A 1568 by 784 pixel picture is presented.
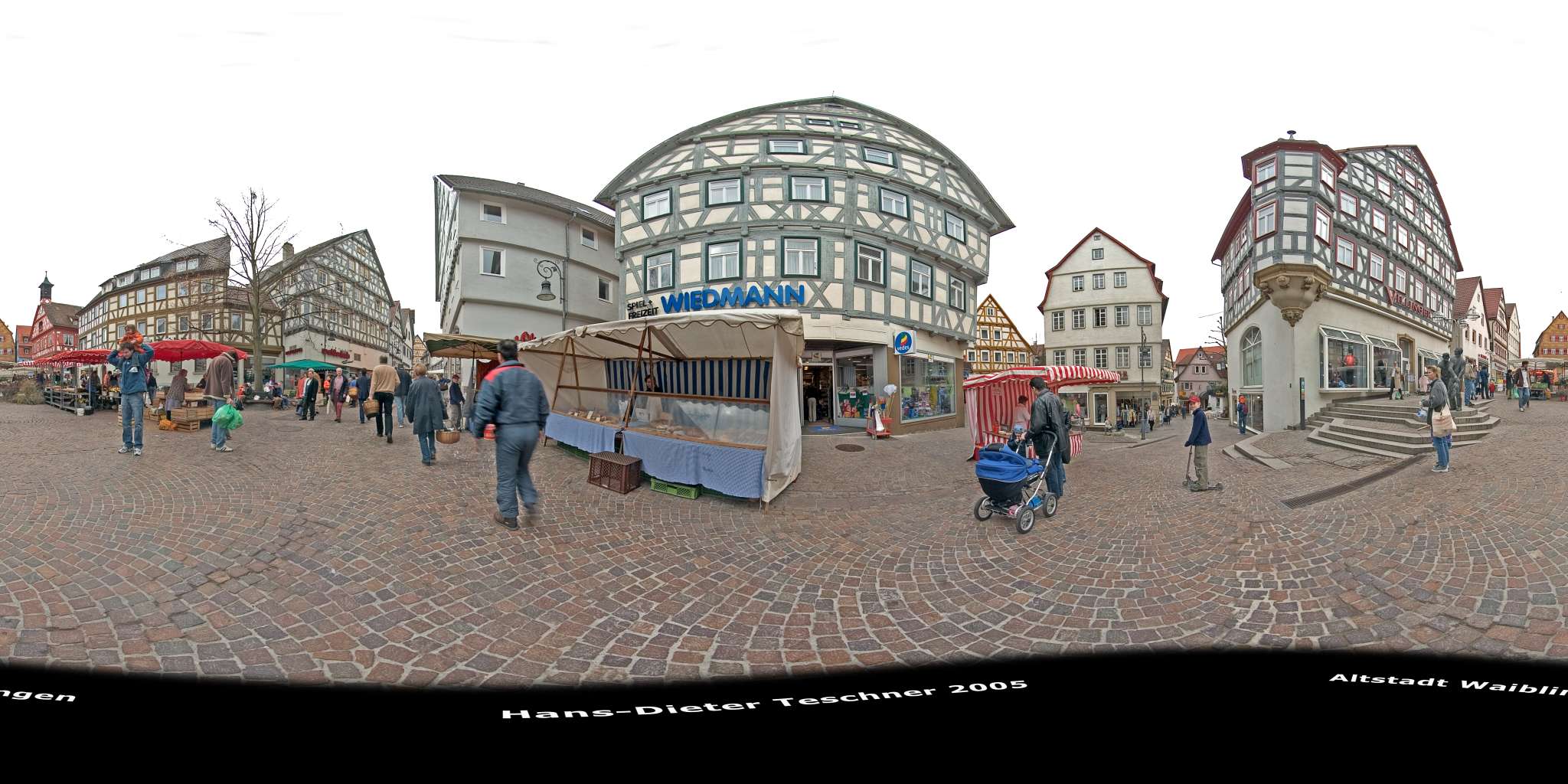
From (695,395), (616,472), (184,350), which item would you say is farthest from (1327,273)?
(184,350)

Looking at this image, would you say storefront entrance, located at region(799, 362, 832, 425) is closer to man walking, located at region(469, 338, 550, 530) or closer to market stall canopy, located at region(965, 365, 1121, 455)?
market stall canopy, located at region(965, 365, 1121, 455)

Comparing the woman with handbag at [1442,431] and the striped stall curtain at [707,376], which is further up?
the striped stall curtain at [707,376]

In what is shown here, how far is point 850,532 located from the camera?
5168 millimetres

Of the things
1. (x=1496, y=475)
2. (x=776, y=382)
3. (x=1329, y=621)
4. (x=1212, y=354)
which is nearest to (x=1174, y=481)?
(x=1496, y=475)

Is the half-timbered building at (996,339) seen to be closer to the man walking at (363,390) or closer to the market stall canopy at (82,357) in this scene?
the man walking at (363,390)

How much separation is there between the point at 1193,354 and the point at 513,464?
8244 cm

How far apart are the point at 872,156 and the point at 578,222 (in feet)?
39.4

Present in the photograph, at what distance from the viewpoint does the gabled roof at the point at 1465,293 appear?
33.5m

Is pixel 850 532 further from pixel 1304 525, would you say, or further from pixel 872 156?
pixel 872 156

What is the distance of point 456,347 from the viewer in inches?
553

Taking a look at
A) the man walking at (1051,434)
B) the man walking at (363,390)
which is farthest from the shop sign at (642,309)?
the man walking at (1051,434)

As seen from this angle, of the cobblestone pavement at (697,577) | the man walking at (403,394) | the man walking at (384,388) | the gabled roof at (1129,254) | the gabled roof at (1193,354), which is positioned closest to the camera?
the cobblestone pavement at (697,577)

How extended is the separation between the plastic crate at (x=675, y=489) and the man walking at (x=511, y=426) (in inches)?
66.6

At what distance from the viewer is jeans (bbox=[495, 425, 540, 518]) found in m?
4.93
